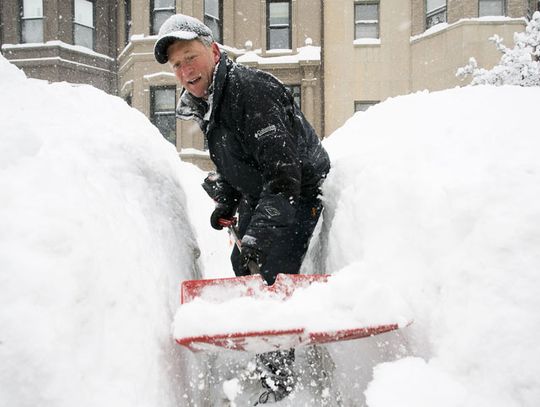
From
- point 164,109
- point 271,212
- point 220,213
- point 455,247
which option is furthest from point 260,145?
point 164,109

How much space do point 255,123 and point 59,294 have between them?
53.6 inches

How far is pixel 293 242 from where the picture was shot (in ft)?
9.39

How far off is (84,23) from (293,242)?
44.3 feet

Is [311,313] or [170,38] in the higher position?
[170,38]

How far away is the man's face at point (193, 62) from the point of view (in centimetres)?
260

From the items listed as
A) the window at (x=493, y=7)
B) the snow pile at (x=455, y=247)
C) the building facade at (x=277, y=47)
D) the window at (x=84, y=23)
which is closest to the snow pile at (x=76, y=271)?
the snow pile at (x=455, y=247)

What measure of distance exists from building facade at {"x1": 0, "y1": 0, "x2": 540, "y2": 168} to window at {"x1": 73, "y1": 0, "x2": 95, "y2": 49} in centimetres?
3

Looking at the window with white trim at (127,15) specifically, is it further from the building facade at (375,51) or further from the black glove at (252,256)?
the black glove at (252,256)

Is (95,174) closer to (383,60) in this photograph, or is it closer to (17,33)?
(383,60)

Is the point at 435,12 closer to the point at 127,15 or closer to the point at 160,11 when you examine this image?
the point at 160,11

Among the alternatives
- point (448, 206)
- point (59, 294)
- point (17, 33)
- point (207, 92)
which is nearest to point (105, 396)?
point (59, 294)

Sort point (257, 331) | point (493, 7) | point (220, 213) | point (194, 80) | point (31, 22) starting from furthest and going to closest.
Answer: point (31, 22) < point (493, 7) < point (220, 213) < point (194, 80) < point (257, 331)

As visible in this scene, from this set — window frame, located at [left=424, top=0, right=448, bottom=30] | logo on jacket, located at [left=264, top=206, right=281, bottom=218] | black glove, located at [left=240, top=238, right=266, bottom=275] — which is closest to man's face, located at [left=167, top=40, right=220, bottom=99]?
logo on jacket, located at [left=264, top=206, right=281, bottom=218]

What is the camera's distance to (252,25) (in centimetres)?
1328
